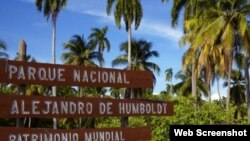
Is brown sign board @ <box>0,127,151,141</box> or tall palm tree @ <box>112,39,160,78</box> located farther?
tall palm tree @ <box>112,39,160,78</box>

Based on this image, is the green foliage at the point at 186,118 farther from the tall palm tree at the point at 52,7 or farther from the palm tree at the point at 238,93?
the palm tree at the point at 238,93

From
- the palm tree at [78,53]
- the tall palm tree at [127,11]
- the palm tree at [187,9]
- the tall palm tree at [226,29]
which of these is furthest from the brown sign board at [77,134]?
the palm tree at [78,53]

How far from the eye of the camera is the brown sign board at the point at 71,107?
30.3 feet

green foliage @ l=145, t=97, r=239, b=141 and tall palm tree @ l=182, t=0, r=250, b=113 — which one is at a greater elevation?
tall palm tree @ l=182, t=0, r=250, b=113

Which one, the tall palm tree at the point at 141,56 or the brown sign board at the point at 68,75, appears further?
the tall palm tree at the point at 141,56

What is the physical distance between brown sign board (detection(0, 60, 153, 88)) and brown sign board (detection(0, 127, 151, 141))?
0.90 m

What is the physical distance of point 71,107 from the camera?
9.83m

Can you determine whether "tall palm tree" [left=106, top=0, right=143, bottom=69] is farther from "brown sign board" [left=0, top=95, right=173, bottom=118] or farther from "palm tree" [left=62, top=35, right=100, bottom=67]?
"brown sign board" [left=0, top=95, right=173, bottom=118]

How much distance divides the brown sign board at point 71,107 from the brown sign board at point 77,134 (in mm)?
286

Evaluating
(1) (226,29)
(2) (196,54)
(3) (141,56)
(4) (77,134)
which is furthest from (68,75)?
(3) (141,56)

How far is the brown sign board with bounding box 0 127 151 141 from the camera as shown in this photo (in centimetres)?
913

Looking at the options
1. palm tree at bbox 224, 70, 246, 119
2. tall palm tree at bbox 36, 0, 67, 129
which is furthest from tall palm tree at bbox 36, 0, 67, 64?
palm tree at bbox 224, 70, 246, 119

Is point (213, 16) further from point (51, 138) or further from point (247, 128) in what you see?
point (51, 138)

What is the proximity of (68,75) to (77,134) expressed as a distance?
1.15 metres
